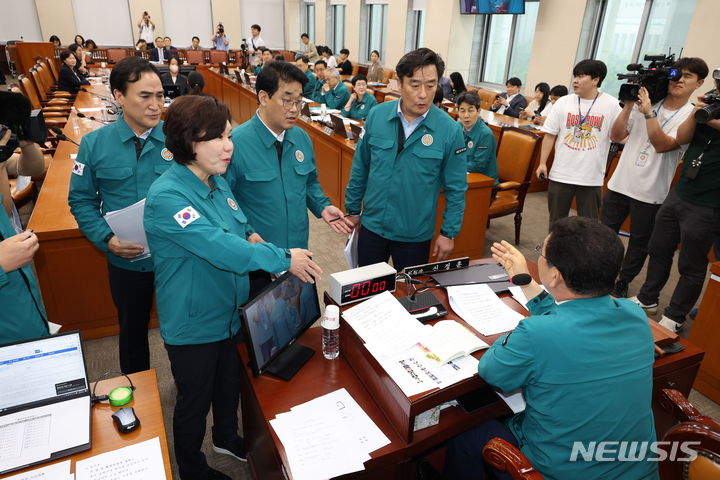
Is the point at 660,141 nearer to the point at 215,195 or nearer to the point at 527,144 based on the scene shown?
the point at 527,144

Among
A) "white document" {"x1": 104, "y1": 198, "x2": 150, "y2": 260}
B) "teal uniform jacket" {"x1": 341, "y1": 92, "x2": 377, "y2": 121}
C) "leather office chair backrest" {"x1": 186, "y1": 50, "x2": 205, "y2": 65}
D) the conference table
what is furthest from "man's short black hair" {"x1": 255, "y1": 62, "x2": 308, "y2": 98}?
"leather office chair backrest" {"x1": 186, "y1": 50, "x2": 205, "y2": 65}

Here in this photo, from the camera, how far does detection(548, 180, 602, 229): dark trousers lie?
3406 mm

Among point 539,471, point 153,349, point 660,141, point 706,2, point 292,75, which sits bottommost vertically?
point 153,349

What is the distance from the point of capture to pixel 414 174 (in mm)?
2279

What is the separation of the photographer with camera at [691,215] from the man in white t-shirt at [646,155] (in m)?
0.14

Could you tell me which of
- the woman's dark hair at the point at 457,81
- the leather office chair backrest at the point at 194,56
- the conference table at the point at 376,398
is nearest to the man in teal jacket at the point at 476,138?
the conference table at the point at 376,398

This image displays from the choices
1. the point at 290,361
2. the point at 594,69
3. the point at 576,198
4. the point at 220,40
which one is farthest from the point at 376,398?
the point at 220,40

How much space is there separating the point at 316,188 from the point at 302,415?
124 cm

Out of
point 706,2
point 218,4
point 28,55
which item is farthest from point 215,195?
point 218,4

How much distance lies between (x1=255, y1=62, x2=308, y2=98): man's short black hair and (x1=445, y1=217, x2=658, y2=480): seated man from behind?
4.24 feet

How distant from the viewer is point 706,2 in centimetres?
503

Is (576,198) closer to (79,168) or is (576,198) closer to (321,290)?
(321,290)

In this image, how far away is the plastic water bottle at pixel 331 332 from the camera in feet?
4.96

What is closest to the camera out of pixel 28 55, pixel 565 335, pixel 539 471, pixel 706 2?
pixel 565 335
